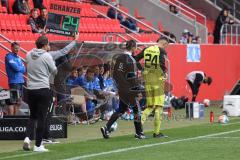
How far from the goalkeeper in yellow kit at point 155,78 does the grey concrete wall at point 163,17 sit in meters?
17.6

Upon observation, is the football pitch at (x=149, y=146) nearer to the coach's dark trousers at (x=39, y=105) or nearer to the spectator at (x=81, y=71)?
the coach's dark trousers at (x=39, y=105)

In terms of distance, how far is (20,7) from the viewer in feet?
81.7

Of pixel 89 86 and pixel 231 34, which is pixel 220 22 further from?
pixel 89 86

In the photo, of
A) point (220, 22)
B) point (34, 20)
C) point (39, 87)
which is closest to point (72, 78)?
point (34, 20)

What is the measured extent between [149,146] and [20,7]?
11.4 meters

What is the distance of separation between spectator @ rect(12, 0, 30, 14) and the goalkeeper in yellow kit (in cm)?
891

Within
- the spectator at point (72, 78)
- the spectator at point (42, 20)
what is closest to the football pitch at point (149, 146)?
the spectator at point (72, 78)

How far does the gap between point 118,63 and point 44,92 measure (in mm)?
2793

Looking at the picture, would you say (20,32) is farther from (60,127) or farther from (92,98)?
(60,127)

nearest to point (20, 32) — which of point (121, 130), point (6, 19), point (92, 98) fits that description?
point (6, 19)

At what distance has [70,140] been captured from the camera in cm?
1641

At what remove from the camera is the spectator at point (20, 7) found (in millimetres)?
24875

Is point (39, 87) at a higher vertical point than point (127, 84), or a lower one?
lower

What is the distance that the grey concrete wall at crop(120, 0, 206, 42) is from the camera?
112ft
